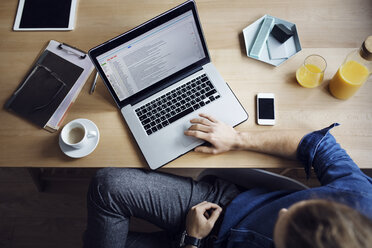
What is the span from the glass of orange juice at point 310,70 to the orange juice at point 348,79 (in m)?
0.06

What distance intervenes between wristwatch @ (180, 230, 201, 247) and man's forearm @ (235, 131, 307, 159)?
1.22 feet

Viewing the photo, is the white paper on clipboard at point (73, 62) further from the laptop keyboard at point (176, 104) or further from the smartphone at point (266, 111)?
the smartphone at point (266, 111)

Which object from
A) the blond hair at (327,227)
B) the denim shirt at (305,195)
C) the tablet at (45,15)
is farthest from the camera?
the tablet at (45,15)

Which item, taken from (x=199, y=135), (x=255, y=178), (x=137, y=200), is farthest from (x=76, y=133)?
(x=255, y=178)

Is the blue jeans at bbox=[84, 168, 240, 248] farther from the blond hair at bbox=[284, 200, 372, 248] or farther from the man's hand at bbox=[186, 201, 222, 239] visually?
the blond hair at bbox=[284, 200, 372, 248]

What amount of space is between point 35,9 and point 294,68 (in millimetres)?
1105

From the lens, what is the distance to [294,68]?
1.17 m

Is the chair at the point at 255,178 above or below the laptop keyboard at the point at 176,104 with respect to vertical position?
below

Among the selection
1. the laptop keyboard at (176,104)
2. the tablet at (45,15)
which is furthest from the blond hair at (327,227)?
the tablet at (45,15)

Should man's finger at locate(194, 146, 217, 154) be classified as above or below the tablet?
below

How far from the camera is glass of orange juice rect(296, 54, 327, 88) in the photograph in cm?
113

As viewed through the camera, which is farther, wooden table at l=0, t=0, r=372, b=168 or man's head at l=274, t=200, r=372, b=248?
wooden table at l=0, t=0, r=372, b=168

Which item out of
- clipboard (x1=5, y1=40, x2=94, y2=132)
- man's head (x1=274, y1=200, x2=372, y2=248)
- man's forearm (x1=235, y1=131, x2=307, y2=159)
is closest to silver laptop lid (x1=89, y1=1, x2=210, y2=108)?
→ clipboard (x1=5, y1=40, x2=94, y2=132)

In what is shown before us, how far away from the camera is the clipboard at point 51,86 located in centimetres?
113
